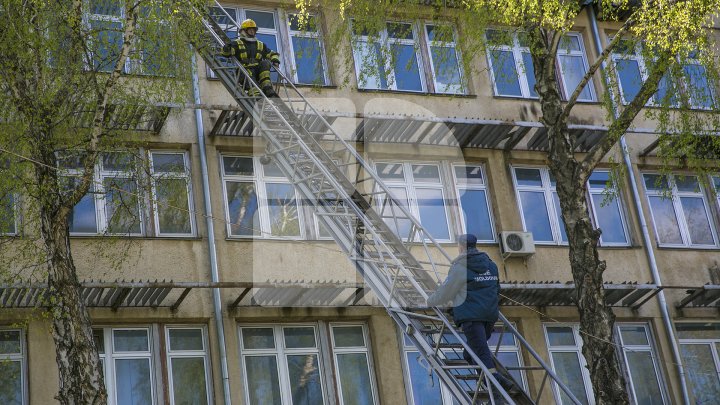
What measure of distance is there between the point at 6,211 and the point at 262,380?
16.3ft

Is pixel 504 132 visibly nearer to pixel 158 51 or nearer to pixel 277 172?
pixel 277 172

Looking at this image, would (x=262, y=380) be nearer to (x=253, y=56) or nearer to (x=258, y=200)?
(x=258, y=200)

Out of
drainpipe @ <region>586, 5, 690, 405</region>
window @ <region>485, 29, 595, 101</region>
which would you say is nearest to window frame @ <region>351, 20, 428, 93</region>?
window @ <region>485, 29, 595, 101</region>

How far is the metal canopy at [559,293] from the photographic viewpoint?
63.0 feet

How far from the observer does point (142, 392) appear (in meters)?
17.0

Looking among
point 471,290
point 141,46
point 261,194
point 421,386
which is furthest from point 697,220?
point 141,46

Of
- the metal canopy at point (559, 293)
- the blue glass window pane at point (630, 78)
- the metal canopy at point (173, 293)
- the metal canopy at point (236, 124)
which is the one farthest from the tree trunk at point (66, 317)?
the blue glass window pane at point (630, 78)

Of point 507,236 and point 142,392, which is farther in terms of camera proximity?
point 507,236

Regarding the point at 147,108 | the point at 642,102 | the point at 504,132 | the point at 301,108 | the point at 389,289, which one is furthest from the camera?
the point at 504,132

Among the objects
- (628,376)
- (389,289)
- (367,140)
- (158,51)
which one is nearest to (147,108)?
(158,51)

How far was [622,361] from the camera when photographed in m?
20.4

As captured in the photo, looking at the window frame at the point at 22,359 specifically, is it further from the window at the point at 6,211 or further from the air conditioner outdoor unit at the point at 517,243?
the air conditioner outdoor unit at the point at 517,243

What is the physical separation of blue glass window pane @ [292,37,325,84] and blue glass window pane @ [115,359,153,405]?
6202mm

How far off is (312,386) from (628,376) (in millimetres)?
5908
